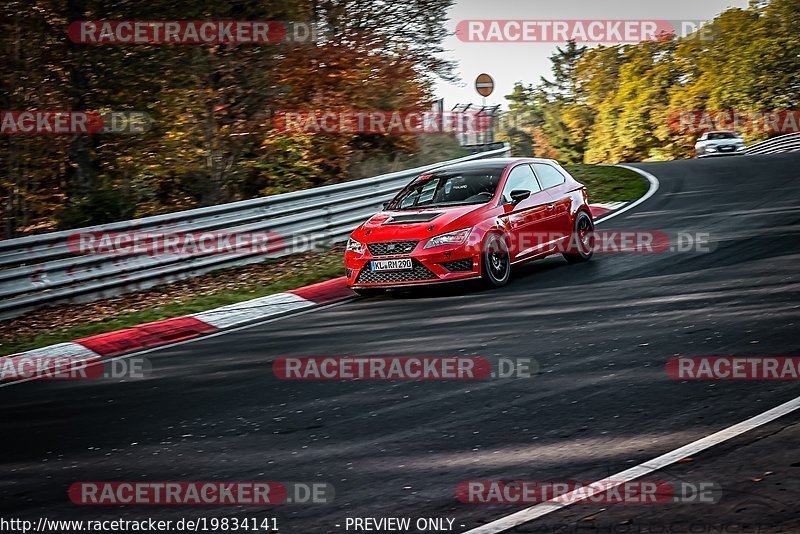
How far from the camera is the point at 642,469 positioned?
524 cm

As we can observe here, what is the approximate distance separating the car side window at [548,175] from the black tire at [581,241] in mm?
559

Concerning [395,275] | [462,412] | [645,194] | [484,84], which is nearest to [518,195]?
[395,275]

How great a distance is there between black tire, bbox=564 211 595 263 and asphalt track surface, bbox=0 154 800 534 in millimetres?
1283

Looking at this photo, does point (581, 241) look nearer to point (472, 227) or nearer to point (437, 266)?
point (472, 227)

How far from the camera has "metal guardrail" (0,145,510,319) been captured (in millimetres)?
12859

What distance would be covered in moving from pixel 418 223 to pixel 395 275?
70 cm

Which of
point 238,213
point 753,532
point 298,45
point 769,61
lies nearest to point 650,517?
point 753,532

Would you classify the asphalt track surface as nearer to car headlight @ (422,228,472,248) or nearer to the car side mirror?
car headlight @ (422,228,472,248)

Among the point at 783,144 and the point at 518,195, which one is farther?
the point at 783,144

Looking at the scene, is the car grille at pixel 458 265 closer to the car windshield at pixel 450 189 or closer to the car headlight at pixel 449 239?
the car headlight at pixel 449 239

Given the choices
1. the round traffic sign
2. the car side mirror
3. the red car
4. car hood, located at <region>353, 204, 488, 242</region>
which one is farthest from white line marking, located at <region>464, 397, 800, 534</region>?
the round traffic sign

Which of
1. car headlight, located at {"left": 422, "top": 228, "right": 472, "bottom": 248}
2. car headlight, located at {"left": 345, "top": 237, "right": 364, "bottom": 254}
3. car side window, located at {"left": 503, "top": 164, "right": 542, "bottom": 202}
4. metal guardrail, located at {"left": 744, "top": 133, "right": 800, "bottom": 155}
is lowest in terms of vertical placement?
car headlight, located at {"left": 345, "top": 237, "right": 364, "bottom": 254}

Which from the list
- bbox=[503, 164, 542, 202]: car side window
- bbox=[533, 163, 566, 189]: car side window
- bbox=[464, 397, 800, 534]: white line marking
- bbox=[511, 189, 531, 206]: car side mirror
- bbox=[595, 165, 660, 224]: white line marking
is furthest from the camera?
bbox=[595, 165, 660, 224]: white line marking

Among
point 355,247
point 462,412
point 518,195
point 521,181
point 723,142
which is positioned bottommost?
point 462,412
